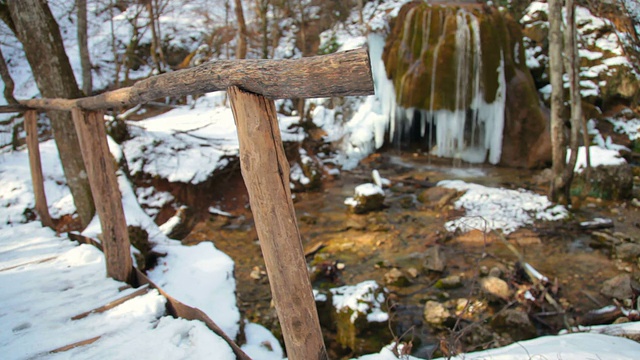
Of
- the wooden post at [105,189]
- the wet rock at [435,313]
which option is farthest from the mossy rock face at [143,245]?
the wet rock at [435,313]

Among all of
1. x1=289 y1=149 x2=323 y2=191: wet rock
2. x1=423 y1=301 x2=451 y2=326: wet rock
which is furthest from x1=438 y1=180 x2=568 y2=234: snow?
x1=289 y1=149 x2=323 y2=191: wet rock

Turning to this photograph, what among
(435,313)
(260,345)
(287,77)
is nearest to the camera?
(287,77)

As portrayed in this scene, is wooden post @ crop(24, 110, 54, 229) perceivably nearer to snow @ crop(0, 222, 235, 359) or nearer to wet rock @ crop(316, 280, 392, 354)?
snow @ crop(0, 222, 235, 359)

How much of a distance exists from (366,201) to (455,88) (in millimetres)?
5043

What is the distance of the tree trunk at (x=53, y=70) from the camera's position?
149 inches

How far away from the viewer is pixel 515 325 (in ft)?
13.7

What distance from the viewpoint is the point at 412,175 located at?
401 inches

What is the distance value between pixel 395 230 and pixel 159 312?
508 cm

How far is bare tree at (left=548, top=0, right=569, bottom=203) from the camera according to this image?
21.4 ft

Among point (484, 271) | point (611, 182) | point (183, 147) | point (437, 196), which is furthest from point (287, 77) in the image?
point (611, 182)

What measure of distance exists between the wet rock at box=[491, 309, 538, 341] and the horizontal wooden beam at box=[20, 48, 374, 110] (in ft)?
12.4

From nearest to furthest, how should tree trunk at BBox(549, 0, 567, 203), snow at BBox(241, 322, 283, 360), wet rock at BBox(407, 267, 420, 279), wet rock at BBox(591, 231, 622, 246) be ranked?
snow at BBox(241, 322, 283, 360), wet rock at BBox(407, 267, 420, 279), wet rock at BBox(591, 231, 622, 246), tree trunk at BBox(549, 0, 567, 203)

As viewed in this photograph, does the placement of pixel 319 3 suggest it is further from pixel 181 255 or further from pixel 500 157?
pixel 181 255

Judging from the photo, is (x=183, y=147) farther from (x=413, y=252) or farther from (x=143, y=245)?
(x=413, y=252)
